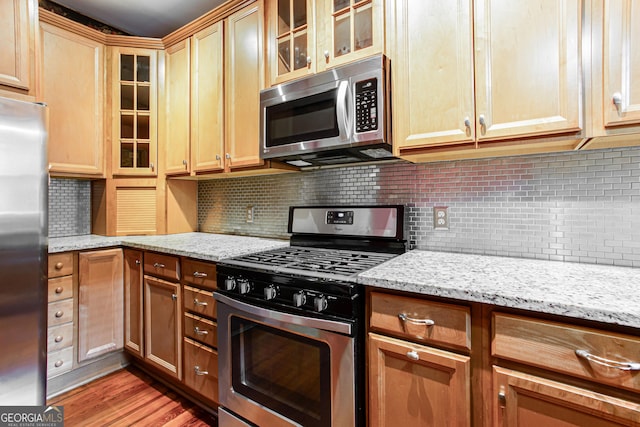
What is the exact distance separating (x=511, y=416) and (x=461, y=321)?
29 centimetres

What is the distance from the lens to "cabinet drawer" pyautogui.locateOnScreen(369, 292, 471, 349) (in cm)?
97

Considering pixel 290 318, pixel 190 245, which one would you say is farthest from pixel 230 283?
pixel 190 245

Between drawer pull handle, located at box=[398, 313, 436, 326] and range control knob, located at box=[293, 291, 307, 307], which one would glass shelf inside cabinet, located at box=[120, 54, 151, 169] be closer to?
range control knob, located at box=[293, 291, 307, 307]

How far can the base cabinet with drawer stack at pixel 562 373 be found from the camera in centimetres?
76

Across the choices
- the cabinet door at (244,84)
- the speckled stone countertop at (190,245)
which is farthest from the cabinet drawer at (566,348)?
the cabinet door at (244,84)

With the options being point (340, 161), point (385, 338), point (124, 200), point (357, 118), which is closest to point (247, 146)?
point (340, 161)

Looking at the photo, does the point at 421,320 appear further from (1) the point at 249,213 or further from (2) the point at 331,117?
(1) the point at 249,213

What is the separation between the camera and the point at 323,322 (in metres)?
1.18

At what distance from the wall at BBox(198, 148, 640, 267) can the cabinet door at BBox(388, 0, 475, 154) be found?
1.09 feet

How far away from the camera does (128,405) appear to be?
1819mm

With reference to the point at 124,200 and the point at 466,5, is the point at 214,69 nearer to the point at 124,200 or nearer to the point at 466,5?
the point at 124,200

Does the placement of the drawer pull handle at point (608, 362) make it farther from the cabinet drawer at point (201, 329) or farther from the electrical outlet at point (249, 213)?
the electrical outlet at point (249, 213)

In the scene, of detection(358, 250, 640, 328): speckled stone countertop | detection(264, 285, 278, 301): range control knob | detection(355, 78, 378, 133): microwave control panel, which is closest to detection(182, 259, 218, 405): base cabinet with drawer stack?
detection(264, 285, 278, 301): range control knob

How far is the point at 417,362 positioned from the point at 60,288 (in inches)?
83.7
